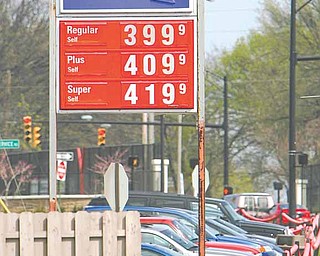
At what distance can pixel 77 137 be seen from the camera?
2628 inches

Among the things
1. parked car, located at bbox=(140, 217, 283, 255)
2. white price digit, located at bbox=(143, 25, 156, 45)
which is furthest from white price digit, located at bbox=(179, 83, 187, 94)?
parked car, located at bbox=(140, 217, 283, 255)

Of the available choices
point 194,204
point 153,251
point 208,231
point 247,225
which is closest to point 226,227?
point 208,231

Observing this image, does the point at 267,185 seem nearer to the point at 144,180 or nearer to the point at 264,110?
the point at 264,110

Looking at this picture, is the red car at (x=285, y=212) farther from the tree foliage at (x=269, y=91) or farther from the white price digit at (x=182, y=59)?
the white price digit at (x=182, y=59)

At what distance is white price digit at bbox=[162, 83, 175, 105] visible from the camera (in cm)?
1316

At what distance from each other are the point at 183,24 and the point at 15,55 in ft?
147

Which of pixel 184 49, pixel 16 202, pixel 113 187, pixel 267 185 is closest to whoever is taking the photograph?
pixel 184 49

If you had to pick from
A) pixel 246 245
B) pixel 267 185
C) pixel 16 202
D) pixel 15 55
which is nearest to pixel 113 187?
pixel 246 245

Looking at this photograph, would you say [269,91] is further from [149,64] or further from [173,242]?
[149,64]

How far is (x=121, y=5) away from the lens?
13.3m

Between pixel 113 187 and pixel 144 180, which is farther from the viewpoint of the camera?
pixel 144 180

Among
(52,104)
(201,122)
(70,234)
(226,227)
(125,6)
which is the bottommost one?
(226,227)

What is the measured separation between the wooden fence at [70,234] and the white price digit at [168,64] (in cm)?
232

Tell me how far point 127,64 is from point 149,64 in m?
0.28
